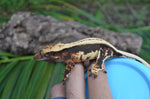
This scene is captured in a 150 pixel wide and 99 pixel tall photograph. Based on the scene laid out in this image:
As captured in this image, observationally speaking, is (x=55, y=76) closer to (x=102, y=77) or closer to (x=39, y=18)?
(x=102, y=77)

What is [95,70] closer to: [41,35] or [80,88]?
[80,88]

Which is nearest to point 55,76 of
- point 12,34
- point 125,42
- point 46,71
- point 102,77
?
point 46,71

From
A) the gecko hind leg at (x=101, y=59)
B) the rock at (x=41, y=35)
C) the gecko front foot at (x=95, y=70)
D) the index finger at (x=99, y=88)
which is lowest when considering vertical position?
the index finger at (x=99, y=88)

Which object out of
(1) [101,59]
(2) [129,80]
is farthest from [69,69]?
(2) [129,80]

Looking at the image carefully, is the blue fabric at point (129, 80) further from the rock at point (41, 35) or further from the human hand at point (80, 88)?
the rock at point (41, 35)

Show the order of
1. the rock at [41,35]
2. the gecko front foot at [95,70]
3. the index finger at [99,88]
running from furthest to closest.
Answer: the rock at [41,35] < the gecko front foot at [95,70] < the index finger at [99,88]

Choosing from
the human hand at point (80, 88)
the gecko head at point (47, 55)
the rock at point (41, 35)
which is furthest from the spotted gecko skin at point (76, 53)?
the rock at point (41, 35)
